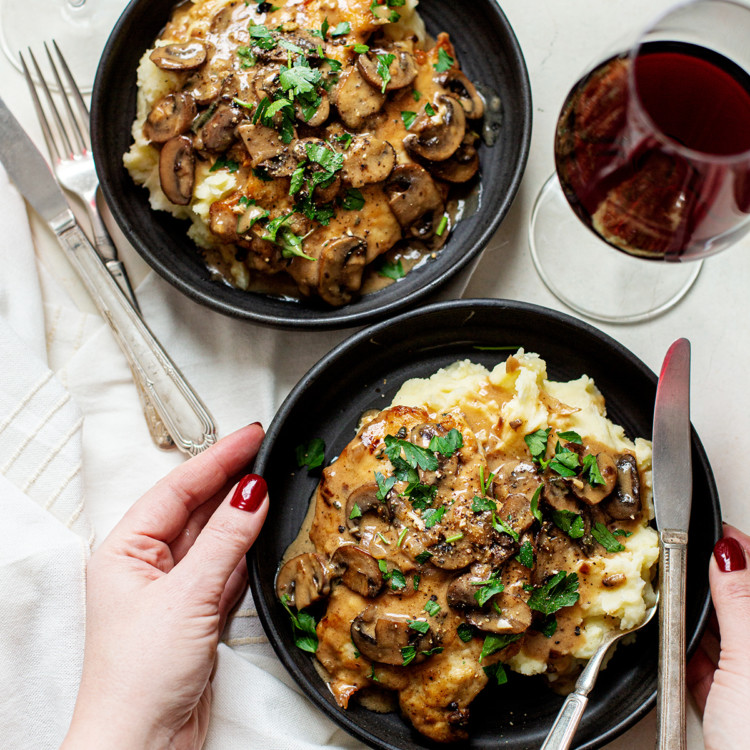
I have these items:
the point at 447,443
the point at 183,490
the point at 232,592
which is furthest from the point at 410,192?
the point at 232,592

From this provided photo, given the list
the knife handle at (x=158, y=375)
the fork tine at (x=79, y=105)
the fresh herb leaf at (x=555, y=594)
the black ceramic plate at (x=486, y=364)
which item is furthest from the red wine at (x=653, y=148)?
the fork tine at (x=79, y=105)

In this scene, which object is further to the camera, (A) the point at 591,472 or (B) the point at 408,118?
(B) the point at 408,118

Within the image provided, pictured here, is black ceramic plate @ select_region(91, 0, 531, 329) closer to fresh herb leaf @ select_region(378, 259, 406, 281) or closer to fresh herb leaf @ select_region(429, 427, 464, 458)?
fresh herb leaf @ select_region(378, 259, 406, 281)

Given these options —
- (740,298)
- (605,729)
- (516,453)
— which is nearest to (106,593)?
(516,453)

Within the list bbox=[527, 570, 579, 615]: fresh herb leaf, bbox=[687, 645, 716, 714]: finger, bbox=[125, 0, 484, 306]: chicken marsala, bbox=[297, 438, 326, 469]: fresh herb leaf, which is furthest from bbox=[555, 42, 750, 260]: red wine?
bbox=[687, 645, 716, 714]: finger

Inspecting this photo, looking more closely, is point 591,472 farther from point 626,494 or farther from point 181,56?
point 181,56

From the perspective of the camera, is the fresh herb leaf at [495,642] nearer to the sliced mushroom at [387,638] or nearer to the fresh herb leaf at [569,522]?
the sliced mushroom at [387,638]
